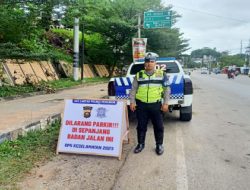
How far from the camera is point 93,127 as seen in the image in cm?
648

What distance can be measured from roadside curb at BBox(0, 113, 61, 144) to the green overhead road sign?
14.4 meters

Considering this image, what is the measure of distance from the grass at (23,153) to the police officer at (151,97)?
167 centimetres

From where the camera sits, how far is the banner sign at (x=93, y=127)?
627 centimetres

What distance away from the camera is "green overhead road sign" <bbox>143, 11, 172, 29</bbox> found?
22219 millimetres

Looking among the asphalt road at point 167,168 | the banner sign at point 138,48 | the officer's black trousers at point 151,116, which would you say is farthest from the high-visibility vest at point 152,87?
the banner sign at point 138,48

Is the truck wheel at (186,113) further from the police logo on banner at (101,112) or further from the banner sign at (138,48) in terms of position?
the banner sign at (138,48)

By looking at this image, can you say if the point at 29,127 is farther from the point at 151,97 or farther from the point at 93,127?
the point at 151,97

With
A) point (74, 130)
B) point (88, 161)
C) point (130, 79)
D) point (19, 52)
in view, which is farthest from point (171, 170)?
point (19, 52)

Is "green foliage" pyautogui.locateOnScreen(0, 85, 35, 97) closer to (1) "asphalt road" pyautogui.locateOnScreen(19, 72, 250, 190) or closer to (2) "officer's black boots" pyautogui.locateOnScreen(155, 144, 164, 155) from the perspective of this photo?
(1) "asphalt road" pyautogui.locateOnScreen(19, 72, 250, 190)

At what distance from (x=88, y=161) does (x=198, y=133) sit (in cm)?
318

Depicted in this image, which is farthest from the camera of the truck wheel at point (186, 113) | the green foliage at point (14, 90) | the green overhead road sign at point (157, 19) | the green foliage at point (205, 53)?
the green foliage at point (205, 53)

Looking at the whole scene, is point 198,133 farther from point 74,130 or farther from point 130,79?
point 74,130

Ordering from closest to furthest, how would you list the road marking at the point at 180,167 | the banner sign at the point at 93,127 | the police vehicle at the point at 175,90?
the road marking at the point at 180,167 < the banner sign at the point at 93,127 < the police vehicle at the point at 175,90

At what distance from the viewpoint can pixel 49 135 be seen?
754cm
